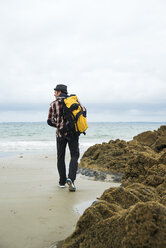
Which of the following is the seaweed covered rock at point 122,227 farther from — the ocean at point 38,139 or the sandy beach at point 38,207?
the ocean at point 38,139

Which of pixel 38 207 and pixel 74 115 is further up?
pixel 74 115

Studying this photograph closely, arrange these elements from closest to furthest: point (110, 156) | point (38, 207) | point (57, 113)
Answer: point (38, 207)
point (57, 113)
point (110, 156)

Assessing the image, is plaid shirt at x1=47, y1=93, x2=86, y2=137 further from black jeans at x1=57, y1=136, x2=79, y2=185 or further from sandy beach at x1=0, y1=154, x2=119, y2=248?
sandy beach at x1=0, y1=154, x2=119, y2=248

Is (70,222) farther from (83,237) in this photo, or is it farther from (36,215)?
(83,237)

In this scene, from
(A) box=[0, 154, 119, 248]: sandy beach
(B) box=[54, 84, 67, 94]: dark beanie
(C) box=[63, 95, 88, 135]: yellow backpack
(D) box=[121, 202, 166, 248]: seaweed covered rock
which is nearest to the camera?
(D) box=[121, 202, 166, 248]: seaweed covered rock

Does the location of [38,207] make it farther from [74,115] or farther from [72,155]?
[74,115]

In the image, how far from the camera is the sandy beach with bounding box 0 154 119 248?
2529mm

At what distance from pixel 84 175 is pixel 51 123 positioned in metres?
2.10

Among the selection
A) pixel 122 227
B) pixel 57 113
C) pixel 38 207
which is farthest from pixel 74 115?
pixel 122 227

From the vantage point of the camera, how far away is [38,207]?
11.4ft

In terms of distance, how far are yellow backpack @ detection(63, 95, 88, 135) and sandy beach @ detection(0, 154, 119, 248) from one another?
1163 mm

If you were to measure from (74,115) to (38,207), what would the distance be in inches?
67.1

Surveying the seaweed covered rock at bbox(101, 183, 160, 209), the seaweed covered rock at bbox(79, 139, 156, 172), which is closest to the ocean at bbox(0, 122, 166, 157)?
the seaweed covered rock at bbox(79, 139, 156, 172)

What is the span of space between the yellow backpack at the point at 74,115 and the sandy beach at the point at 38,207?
1.16 meters
